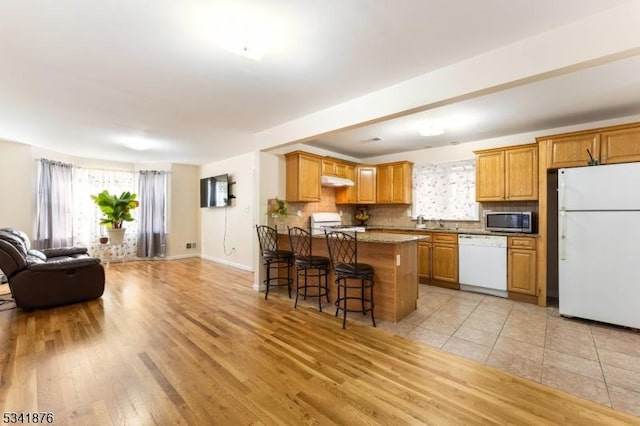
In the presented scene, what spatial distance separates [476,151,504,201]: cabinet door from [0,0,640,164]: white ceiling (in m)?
0.42

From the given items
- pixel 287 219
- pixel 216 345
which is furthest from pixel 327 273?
pixel 216 345

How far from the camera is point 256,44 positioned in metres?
1.98

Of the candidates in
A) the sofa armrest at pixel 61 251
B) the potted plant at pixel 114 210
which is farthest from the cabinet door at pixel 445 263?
the potted plant at pixel 114 210

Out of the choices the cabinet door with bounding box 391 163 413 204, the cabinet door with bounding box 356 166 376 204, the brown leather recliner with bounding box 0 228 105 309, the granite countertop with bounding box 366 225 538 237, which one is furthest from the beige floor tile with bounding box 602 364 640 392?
the brown leather recliner with bounding box 0 228 105 309

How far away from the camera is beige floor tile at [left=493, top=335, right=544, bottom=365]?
2.45 m

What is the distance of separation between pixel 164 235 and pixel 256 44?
670cm

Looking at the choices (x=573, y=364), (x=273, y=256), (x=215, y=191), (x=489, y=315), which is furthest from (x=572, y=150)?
(x=215, y=191)

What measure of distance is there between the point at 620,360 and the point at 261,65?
4.12 metres

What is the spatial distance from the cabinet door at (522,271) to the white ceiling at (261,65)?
193 cm

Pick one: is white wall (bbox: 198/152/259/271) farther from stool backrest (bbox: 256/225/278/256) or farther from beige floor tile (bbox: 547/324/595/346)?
beige floor tile (bbox: 547/324/595/346)

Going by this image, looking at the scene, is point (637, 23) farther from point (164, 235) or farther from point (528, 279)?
point (164, 235)

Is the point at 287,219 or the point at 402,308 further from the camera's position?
the point at 287,219

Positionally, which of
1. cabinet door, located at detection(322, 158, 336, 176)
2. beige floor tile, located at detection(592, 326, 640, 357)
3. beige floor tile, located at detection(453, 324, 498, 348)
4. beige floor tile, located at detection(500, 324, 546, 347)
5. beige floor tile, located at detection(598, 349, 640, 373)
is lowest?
beige floor tile, located at detection(453, 324, 498, 348)

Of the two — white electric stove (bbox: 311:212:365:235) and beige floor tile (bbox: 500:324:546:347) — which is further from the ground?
white electric stove (bbox: 311:212:365:235)
